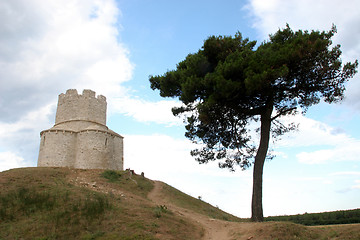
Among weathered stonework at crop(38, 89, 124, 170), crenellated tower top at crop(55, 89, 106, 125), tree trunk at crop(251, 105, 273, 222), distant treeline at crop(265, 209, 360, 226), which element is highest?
crenellated tower top at crop(55, 89, 106, 125)

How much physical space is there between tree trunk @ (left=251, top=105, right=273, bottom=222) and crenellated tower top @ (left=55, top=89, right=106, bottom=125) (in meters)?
19.9

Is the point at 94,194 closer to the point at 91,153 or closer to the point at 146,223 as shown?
the point at 146,223

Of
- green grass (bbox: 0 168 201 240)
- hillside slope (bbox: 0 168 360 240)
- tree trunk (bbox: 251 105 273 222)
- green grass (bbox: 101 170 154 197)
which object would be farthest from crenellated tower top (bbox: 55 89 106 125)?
tree trunk (bbox: 251 105 273 222)

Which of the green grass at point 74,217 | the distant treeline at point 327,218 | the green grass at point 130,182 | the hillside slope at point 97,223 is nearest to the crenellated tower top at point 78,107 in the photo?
the green grass at point 130,182

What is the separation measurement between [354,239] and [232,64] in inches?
388

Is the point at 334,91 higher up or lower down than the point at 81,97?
lower down

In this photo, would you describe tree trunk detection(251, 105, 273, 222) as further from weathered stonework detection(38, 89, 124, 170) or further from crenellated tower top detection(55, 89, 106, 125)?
crenellated tower top detection(55, 89, 106, 125)

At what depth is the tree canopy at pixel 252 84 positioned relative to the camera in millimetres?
15780

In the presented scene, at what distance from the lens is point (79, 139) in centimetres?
2870

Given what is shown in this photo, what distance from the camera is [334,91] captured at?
17156 mm

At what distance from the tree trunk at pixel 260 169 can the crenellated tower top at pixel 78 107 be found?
65.3 ft

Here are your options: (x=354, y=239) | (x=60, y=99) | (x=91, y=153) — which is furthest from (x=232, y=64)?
(x=60, y=99)

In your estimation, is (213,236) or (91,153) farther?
(91,153)

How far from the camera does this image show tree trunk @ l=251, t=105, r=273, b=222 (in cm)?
1539
